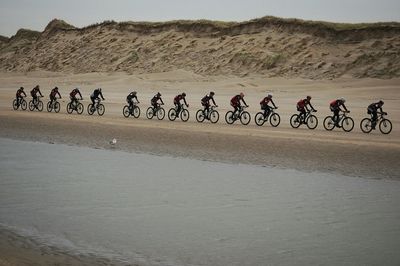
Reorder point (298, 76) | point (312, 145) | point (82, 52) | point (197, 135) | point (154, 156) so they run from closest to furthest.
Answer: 1. point (154, 156)
2. point (312, 145)
3. point (197, 135)
4. point (298, 76)
5. point (82, 52)

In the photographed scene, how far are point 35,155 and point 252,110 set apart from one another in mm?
17791

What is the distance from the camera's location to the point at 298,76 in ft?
170

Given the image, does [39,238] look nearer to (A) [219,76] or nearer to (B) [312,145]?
(B) [312,145]

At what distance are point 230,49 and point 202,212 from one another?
170ft

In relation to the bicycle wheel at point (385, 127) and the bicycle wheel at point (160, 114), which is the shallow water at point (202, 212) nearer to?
the bicycle wheel at point (385, 127)

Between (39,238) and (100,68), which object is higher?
(100,68)

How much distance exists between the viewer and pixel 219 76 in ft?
184

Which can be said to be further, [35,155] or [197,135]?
[197,135]

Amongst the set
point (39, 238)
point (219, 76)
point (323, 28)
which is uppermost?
point (323, 28)

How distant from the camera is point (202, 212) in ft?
33.8

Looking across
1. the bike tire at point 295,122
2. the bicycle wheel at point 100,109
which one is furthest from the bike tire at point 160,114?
the bike tire at point 295,122

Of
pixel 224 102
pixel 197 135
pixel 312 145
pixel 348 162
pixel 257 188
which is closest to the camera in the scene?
pixel 257 188

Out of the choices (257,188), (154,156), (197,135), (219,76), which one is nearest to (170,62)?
(219,76)

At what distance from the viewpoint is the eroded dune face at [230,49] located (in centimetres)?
5205
